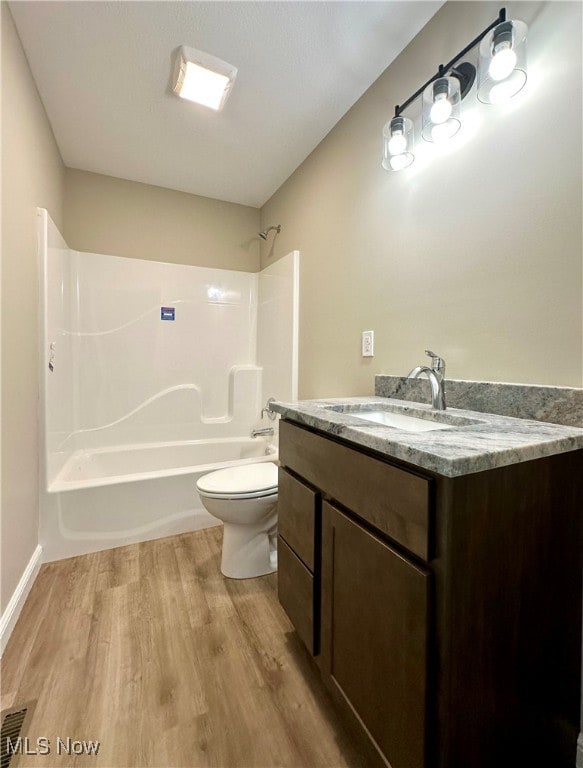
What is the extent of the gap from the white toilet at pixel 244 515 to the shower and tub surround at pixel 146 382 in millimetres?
518

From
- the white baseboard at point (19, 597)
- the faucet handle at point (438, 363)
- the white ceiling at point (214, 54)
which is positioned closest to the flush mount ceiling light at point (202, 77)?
the white ceiling at point (214, 54)

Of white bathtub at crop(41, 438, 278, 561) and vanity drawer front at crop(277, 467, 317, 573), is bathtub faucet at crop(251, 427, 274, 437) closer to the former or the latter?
white bathtub at crop(41, 438, 278, 561)

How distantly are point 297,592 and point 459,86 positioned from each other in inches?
69.1

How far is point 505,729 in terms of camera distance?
0.66 meters

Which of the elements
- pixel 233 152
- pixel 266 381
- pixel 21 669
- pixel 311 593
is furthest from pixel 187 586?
pixel 233 152

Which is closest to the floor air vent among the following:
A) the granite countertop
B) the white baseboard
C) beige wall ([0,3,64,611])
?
the white baseboard

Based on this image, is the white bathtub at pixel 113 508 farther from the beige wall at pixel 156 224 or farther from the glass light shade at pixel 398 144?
the glass light shade at pixel 398 144

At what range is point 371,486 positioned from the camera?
2.40ft

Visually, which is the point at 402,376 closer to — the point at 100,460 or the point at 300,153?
the point at 300,153

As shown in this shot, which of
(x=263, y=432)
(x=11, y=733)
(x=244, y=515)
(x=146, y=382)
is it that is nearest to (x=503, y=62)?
(x=244, y=515)

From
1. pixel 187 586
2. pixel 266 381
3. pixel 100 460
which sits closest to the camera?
pixel 187 586

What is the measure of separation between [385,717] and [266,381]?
7.49ft

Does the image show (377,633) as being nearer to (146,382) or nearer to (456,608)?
(456,608)

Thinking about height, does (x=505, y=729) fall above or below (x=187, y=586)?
above
